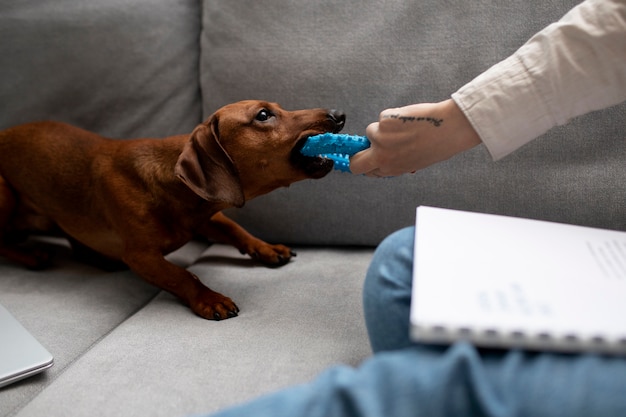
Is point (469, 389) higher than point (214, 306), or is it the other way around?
point (469, 389)

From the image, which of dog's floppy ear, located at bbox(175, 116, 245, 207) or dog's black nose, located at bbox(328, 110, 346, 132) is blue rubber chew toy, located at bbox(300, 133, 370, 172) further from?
dog's floppy ear, located at bbox(175, 116, 245, 207)

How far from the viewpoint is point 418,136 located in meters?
1.27

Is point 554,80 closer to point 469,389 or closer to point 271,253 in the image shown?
point 469,389

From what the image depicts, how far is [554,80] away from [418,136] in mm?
276

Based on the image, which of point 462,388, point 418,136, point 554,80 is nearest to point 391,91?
point 418,136

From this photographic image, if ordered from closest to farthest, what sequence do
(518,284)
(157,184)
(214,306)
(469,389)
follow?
(469,389) < (518,284) < (214,306) < (157,184)

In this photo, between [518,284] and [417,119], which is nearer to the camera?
[518,284]

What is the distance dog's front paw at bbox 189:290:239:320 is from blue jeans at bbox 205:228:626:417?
2.49 feet

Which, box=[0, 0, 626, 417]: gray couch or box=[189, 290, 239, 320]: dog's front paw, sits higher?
box=[0, 0, 626, 417]: gray couch

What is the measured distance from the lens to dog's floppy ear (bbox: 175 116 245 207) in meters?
1.67

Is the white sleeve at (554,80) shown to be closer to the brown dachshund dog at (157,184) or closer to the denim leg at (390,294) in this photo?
the denim leg at (390,294)

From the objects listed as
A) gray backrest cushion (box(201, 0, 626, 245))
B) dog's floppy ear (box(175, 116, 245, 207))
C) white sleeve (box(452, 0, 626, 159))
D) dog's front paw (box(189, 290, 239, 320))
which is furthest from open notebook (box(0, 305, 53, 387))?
white sleeve (box(452, 0, 626, 159))

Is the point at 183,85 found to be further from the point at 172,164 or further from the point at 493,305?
the point at 493,305

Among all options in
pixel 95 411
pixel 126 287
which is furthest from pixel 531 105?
pixel 126 287
